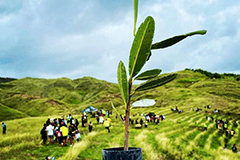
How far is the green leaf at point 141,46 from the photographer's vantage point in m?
1.21

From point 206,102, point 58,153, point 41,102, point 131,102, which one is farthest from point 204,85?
point 131,102

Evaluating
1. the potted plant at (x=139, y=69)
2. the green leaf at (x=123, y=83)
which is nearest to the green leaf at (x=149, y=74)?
the potted plant at (x=139, y=69)

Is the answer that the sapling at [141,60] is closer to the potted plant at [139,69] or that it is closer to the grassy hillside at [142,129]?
the potted plant at [139,69]

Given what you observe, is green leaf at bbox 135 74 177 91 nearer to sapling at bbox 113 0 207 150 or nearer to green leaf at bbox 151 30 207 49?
sapling at bbox 113 0 207 150

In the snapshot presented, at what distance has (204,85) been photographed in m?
73.1

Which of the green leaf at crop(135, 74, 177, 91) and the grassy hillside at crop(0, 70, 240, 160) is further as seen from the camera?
the grassy hillside at crop(0, 70, 240, 160)

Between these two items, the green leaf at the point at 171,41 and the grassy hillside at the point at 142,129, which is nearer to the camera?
the green leaf at the point at 171,41

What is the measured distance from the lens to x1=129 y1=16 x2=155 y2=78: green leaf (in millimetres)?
1214

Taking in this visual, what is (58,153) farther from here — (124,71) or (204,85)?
(204,85)

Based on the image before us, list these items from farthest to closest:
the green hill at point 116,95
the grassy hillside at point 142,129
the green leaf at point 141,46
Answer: the green hill at point 116,95 → the grassy hillside at point 142,129 → the green leaf at point 141,46

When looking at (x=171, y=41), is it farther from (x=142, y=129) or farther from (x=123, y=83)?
(x=142, y=129)

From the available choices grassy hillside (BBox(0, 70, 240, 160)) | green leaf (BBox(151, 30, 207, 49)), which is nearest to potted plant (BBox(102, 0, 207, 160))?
green leaf (BBox(151, 30, 207, 49))

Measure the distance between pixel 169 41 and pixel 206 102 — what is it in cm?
5155

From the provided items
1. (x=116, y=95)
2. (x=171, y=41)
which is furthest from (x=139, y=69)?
(x=116, y=95)
